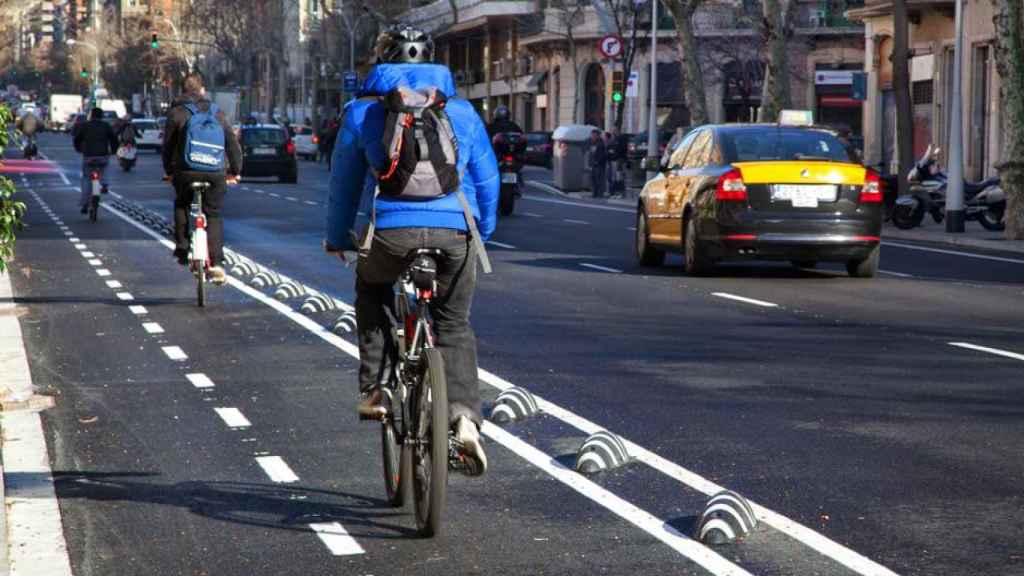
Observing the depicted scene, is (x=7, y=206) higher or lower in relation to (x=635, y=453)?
higher

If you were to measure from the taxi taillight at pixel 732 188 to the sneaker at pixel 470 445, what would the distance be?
12.6 m

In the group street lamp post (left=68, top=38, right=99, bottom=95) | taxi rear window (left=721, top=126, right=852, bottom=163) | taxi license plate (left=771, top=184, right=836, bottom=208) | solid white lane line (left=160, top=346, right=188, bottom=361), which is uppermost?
street lamp post (left=68, top=38, right=99, bottom=95)

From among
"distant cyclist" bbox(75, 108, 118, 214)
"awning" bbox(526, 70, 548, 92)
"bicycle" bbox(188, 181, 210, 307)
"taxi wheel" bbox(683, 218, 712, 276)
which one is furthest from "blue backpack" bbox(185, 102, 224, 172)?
"awning" bbox(526, 70, 548, 92)

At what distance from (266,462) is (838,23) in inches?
2784

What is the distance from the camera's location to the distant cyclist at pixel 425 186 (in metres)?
6.95

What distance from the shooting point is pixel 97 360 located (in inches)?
499

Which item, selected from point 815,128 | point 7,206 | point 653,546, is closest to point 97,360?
point 7,206

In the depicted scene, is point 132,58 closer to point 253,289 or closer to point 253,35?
point 253,35

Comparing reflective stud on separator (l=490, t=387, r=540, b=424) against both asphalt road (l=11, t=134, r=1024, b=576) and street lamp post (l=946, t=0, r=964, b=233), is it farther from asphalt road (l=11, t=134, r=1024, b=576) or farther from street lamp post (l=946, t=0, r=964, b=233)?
street lamp post (l=946, t=0, r=964, b=233)

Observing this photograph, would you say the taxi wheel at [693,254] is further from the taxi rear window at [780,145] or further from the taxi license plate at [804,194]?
the taxi license plate at [804,194]

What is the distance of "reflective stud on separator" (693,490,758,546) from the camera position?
273 inches

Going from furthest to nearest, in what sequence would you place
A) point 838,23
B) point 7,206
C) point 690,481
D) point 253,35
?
point 253,35
point 838,23
point 7,206
point 690,481

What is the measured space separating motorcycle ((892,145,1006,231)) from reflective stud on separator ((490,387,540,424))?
21.3 m

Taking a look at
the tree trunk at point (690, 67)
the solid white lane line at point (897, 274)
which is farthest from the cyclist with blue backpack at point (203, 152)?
the tree trunk at point (690, 67)
